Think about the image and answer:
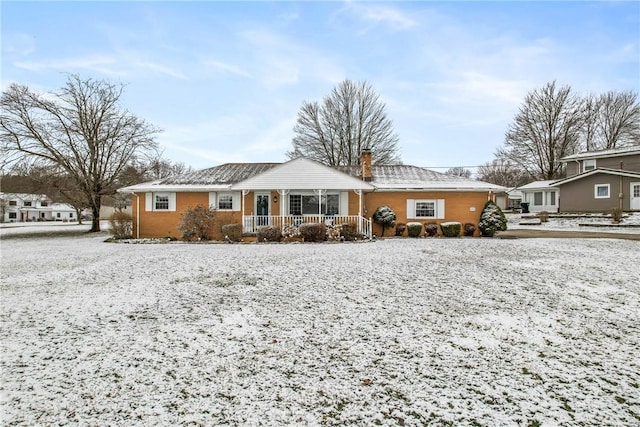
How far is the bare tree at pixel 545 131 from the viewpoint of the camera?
3516 cm

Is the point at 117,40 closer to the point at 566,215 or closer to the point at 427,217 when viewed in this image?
the point at 427,217

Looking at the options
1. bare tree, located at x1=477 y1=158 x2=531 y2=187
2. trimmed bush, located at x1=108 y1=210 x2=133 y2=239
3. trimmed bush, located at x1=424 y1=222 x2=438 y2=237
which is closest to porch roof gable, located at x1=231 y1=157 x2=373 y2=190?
trimmed bush, located at x1=424 y1=222 x2=438 y2=237

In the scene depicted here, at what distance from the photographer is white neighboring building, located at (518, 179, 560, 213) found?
108 ft

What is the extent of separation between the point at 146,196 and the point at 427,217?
1572cm

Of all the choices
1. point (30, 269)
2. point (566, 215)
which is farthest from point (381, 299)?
point (566, 215)

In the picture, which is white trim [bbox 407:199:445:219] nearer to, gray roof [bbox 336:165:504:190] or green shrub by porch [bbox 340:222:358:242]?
gray roof [bbox 336:165:504:190]

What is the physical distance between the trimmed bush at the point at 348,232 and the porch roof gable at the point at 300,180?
2224 millimetres

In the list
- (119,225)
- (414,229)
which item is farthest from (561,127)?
(119,225)

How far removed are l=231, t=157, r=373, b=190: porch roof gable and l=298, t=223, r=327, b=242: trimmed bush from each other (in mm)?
2584

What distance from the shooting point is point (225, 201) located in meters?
18.5

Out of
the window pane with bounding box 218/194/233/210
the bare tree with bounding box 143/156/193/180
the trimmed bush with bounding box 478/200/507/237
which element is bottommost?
the trimmed bush with bounding box 478/200/507/237

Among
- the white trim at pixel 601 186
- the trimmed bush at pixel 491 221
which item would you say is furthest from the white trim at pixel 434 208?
the white trim at pixel 601 186

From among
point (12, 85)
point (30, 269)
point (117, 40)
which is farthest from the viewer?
point (12, 85)

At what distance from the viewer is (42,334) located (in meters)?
4.79
